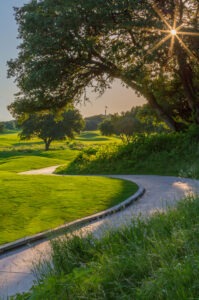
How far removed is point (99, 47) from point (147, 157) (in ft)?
27.2

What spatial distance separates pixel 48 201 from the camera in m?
14.1

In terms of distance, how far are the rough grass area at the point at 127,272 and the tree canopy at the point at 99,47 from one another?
60.1ft

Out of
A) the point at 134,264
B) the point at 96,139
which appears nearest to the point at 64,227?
the point at 134,264

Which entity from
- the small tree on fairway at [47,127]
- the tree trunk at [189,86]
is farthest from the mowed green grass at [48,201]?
the small tree on fairway at [47,127]

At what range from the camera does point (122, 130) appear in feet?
261

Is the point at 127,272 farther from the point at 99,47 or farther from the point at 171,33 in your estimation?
the point at 99,47

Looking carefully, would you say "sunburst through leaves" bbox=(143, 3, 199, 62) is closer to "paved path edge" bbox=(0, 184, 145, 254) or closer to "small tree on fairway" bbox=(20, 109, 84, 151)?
"paved path edge" bbox=(0, 184, 145, 254)

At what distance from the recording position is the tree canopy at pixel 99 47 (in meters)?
24.1

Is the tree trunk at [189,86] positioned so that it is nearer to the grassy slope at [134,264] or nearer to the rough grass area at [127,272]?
the grassy slope at [134,264]

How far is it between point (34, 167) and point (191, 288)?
35213 mm

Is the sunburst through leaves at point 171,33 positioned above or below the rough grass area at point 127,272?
above

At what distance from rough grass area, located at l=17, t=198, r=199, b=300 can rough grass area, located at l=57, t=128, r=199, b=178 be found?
17398mm

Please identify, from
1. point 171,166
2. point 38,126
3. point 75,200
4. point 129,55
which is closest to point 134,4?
point 129,55

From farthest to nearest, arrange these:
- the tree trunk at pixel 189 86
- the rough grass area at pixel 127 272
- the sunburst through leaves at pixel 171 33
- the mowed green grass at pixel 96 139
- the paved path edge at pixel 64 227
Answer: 1. the mowed green grass at pixel 96 139
2. the tree trunk at pixel 189 86
3. the sunburst through leaves at pixel 171 33
4. the paved path edge at pixel 64 227
5. the rough grass area at pixel 127 272
